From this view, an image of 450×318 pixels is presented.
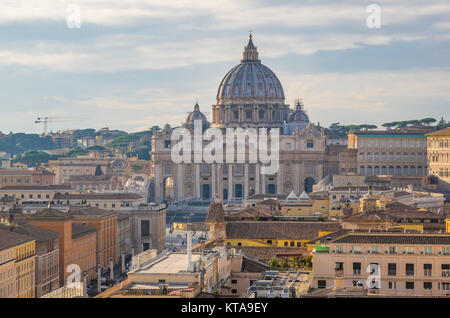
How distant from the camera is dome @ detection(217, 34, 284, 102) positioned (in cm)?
15100

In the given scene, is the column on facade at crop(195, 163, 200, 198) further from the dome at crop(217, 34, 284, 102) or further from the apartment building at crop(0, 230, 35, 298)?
the apartment building at crop(0, 230, 35, 298)

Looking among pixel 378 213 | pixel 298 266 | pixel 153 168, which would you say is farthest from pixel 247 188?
pixel 298 266

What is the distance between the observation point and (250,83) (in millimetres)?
151125

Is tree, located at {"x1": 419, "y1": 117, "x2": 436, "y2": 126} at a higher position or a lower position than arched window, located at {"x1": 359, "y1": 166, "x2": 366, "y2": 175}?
higher

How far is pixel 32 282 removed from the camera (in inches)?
1601

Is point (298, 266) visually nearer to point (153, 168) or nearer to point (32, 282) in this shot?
point (32, 282)

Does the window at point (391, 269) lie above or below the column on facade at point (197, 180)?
below

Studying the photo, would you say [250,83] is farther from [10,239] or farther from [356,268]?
[356,268]

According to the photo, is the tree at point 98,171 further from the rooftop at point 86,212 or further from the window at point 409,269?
the window at point 409,269

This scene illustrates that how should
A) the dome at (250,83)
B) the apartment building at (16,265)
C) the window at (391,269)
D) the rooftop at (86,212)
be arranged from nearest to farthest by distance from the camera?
1. the window at (391,269)
2. the apartment building at (16,265)
3. the rooftop at (86,212)
4. the dome at (250,83)

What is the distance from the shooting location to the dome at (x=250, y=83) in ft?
495

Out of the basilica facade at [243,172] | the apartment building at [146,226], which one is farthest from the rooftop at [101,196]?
the basilica facade at [243,172]

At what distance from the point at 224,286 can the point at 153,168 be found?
346 ft

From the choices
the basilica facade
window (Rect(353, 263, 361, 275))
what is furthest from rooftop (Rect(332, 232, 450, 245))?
the basilica facade
